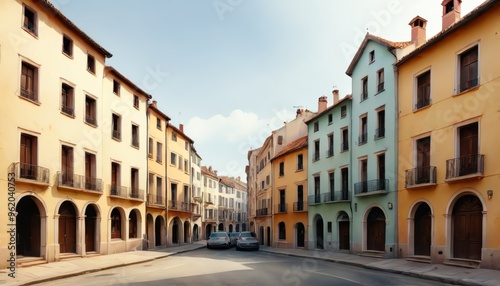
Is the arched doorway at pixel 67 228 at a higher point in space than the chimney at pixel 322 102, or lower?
lower

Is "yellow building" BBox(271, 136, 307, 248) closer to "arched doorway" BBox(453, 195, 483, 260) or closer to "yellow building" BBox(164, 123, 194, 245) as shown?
"yellow building" BBox(164, 123, 194, 245)

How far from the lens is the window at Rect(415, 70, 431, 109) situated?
2173 centimetres

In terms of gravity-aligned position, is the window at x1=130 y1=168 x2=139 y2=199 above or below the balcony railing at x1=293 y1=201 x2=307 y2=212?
above

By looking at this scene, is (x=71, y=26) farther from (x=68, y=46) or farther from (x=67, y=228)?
(x=67, y=228)

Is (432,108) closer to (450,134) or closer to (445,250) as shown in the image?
(450,134)

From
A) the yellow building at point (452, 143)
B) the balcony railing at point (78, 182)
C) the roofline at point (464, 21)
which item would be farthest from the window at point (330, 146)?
the balcony railing at point (78, 182)

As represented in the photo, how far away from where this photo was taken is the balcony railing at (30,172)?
60.0 ft

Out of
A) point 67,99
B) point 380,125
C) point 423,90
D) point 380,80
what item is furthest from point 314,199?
point 67,99

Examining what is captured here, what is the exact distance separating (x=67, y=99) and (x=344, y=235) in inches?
826

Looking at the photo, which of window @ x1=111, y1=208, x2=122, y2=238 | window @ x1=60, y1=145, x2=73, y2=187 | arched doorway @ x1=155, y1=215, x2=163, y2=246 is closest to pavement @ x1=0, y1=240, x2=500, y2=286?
window @ x1=60, y1=145, x2=73, y2=187

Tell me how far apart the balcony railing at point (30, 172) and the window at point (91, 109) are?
18.2 feet

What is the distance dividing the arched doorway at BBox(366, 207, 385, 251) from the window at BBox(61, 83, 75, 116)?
19386 mm

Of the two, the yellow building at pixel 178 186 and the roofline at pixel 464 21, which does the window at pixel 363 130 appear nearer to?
the roofline at pixel 464 21

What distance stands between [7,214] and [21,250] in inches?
125
